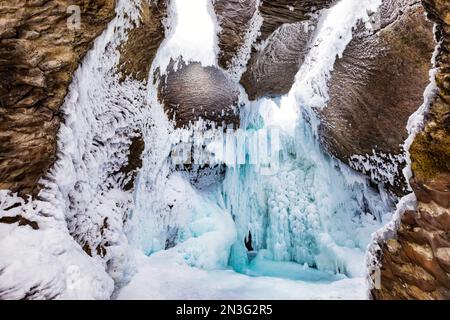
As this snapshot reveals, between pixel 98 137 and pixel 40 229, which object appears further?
pixel 98 137

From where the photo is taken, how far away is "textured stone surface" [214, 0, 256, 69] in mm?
4750

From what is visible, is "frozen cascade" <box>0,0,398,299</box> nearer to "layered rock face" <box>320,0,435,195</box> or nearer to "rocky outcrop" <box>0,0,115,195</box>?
"rocky outcrop" <box>0,0,115,195</box>

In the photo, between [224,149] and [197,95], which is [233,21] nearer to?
[197,95]

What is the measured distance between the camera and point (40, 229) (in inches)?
85.7

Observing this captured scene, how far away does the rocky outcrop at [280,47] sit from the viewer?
13.6 ft

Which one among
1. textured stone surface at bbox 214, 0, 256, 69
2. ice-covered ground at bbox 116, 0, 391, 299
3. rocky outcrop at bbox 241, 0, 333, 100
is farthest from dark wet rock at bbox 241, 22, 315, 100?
textured stone surface at bbox 214, 0, 256, 69

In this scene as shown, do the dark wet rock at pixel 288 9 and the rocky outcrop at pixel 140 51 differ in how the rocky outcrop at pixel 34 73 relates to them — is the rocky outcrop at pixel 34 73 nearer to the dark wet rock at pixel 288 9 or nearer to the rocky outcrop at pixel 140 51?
the rocky outcrop at pixel 140 51

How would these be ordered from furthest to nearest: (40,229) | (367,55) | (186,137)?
(186,137) → (367,55) → (40,229)

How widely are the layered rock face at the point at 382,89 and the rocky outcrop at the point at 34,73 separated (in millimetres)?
3601

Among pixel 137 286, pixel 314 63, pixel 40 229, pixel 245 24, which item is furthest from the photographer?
pixel 314 63

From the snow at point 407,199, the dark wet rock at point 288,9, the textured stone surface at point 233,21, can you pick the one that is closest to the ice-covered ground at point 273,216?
the textured stone surface at point 233,21

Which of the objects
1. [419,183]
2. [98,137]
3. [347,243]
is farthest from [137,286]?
[347,243]

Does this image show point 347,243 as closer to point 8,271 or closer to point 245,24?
point 245,24
